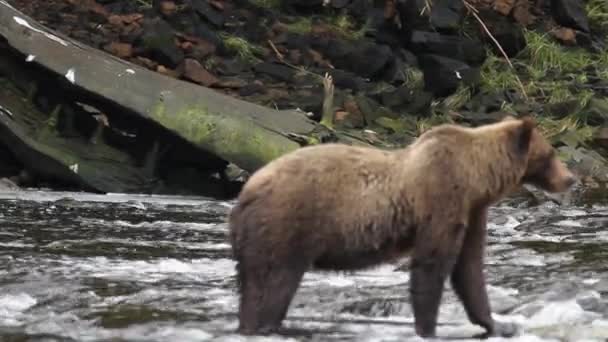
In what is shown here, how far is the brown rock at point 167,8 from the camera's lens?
21.3m

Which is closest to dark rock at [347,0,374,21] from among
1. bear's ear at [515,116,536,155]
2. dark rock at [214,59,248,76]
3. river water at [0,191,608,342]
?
dark rock at [214,59,248,76]

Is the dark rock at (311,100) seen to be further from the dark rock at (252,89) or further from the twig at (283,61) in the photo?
the twig at (283,61)

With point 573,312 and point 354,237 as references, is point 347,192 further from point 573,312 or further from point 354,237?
point 573,312

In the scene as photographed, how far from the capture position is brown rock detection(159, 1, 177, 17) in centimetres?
2128

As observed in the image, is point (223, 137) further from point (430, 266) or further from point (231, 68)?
point (430, 266)

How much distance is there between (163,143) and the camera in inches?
618

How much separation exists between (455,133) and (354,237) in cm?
83

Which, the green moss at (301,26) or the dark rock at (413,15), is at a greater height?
the dark rock at (413,15)

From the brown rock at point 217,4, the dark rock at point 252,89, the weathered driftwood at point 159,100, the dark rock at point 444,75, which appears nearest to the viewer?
the weathered driftwood at point 159,100

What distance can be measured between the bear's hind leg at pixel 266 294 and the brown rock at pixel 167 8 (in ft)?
49.7

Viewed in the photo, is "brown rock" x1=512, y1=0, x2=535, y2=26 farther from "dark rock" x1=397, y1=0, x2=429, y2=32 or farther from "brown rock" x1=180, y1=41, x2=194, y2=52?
"brown rock" x1=180, y1=41, x2=194, y2=52

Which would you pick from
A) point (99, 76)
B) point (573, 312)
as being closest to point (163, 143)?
point (99, 76)

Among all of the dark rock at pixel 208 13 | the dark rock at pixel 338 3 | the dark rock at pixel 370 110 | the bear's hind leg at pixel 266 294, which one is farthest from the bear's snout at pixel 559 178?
the dark rock at pixel 338 3

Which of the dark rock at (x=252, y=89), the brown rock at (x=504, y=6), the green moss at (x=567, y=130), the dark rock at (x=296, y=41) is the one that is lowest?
the green moss at (x=567, y=130)
